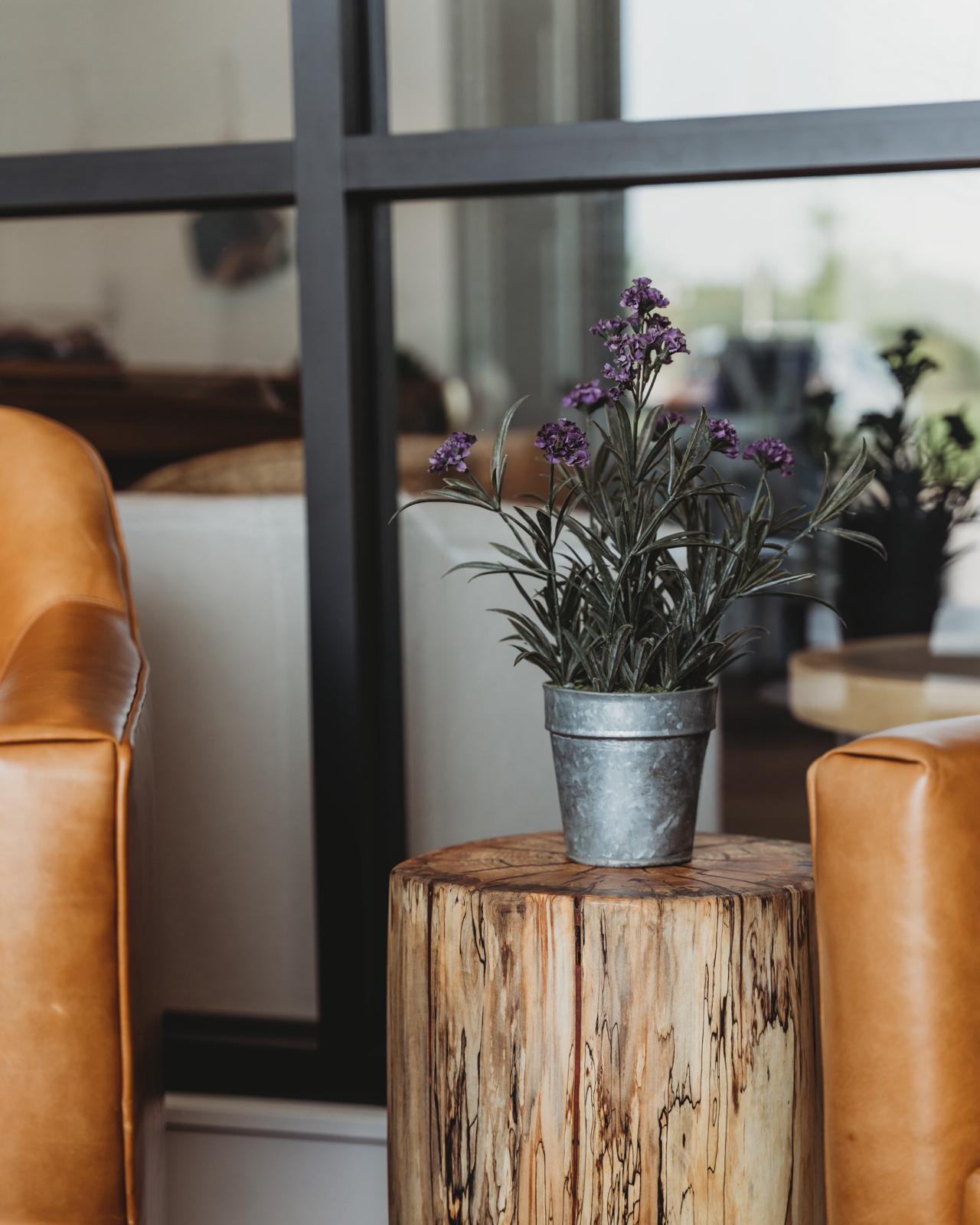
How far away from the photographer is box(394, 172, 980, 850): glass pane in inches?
73.5

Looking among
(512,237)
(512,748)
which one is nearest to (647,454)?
(512,748)

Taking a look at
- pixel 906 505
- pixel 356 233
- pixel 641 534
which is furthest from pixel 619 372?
pixel 906 505

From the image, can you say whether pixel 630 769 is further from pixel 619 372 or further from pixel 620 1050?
pixel 619 372

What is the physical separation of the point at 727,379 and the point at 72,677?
1.31 metres

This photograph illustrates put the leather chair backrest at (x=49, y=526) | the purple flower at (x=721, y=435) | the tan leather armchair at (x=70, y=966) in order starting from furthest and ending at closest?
the leather chair backrest at (x=49, y=526), the purple flower at (x=721, y=435), the tan leather armchair at (x=70, y=966)

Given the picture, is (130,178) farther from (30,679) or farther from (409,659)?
(30,679)

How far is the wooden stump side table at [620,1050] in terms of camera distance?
1111 millimetres

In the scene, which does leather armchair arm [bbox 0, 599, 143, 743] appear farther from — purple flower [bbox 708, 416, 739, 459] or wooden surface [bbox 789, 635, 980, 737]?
wooden surface [bbox 789, 635, 980, 737]

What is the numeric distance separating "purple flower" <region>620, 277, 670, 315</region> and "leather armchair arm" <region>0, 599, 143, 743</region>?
1.88ft

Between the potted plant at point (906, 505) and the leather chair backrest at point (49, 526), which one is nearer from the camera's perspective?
the leather chair backrest at point (49, 526)

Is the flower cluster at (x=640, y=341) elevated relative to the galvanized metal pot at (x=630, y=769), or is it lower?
elevated

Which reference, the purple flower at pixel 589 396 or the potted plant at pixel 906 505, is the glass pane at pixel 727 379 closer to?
the potted plant at pixel 906 505

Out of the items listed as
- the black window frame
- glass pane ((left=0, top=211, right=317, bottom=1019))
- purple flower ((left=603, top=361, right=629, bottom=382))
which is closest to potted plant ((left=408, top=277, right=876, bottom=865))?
purple flower ((left=603, top=361, right=629, bottom=382))

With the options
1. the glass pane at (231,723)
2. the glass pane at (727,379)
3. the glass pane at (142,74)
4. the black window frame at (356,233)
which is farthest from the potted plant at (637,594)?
the glass pane at (142,74)
